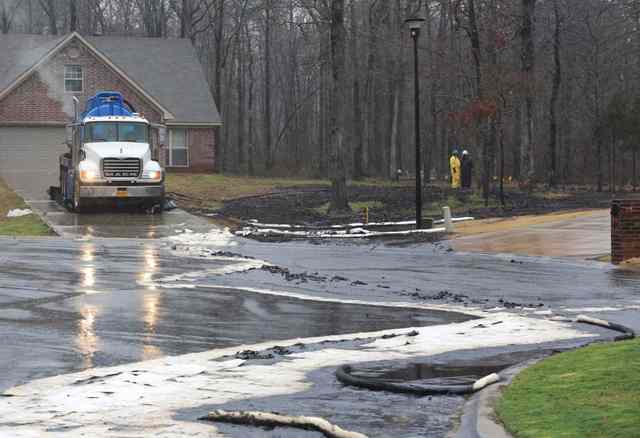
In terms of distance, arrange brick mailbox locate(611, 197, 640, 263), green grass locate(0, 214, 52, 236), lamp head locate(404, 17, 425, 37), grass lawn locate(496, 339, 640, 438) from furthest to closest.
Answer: green grass locate(0, 214, 52, 236) < lamp head locate(404, 17, 425, 37) < brick mailbox locate(611, 197, 640, 263) < grass lawn locate(496, 339, 640, 438)

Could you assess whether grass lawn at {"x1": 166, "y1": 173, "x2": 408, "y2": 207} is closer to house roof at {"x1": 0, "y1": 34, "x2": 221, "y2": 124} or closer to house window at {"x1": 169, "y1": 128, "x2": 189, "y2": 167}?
house window at {"x1": 169, "y1": 128, "x2": 189, "y2": 167}

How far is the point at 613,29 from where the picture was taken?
5919cm

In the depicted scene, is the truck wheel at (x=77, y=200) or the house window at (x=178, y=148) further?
the house window at (x=178, y=148)

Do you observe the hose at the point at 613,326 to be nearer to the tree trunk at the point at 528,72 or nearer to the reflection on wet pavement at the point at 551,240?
the reflection on wet pavement at the point at 551,240

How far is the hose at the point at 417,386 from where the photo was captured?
371 inches

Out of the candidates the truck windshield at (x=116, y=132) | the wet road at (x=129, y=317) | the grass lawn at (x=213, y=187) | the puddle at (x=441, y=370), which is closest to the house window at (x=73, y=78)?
the grass lawn at (x=213, y=187)

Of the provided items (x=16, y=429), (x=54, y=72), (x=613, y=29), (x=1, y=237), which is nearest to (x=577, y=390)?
(x=16, y=429)

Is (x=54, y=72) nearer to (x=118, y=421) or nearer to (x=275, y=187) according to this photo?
(x=275, y=187)

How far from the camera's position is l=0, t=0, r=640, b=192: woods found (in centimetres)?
4044

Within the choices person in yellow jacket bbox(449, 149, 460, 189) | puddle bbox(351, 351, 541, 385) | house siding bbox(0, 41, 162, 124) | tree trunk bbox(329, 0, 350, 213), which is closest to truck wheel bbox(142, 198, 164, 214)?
tree trunk bbox(329, 0, 350, 213)

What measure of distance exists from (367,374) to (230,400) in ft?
5.47

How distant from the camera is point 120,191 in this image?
32.4 metres

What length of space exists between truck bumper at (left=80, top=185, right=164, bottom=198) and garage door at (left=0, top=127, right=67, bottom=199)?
1753 centimetres

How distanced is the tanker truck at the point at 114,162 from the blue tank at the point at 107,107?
10cm
